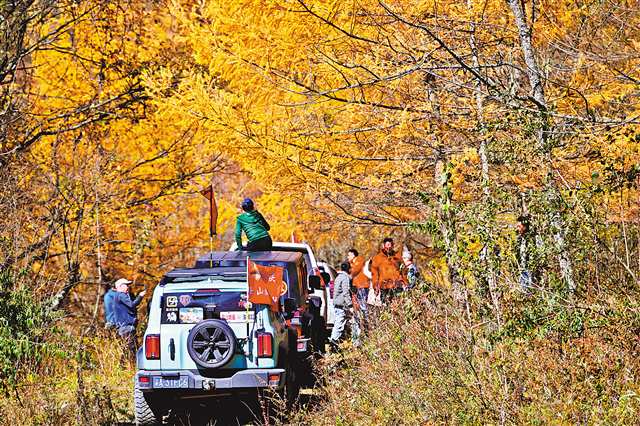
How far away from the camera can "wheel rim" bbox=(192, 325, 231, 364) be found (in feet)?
33.7

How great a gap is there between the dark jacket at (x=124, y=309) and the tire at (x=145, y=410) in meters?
5.27

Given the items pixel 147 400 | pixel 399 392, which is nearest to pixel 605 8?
pixel 399 392

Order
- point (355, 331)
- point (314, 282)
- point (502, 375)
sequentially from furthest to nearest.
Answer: point (355, 331) < point (314, 282) < point (502, 375)

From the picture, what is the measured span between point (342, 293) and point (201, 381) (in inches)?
228

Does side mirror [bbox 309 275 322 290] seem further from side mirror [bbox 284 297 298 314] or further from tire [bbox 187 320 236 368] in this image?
tire [bbox 187 320 236 368]

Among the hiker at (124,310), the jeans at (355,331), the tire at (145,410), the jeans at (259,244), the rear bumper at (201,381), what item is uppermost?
the jeans at (259,244)

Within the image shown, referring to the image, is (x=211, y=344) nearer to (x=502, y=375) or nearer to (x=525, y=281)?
(x=525, y=281)

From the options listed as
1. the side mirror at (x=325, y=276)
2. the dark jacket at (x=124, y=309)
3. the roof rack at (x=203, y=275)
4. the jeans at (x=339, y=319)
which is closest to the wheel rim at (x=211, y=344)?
the roof rack at (x=203, y=275)

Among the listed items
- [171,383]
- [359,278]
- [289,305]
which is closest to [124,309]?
[359,278]

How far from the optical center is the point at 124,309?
16141 millimetres

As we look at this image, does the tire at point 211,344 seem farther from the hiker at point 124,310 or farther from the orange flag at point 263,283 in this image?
the hiker at point 124,310

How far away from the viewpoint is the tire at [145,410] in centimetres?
1069

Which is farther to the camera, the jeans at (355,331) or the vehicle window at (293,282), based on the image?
the jeans at (355,331)

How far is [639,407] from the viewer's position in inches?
275
